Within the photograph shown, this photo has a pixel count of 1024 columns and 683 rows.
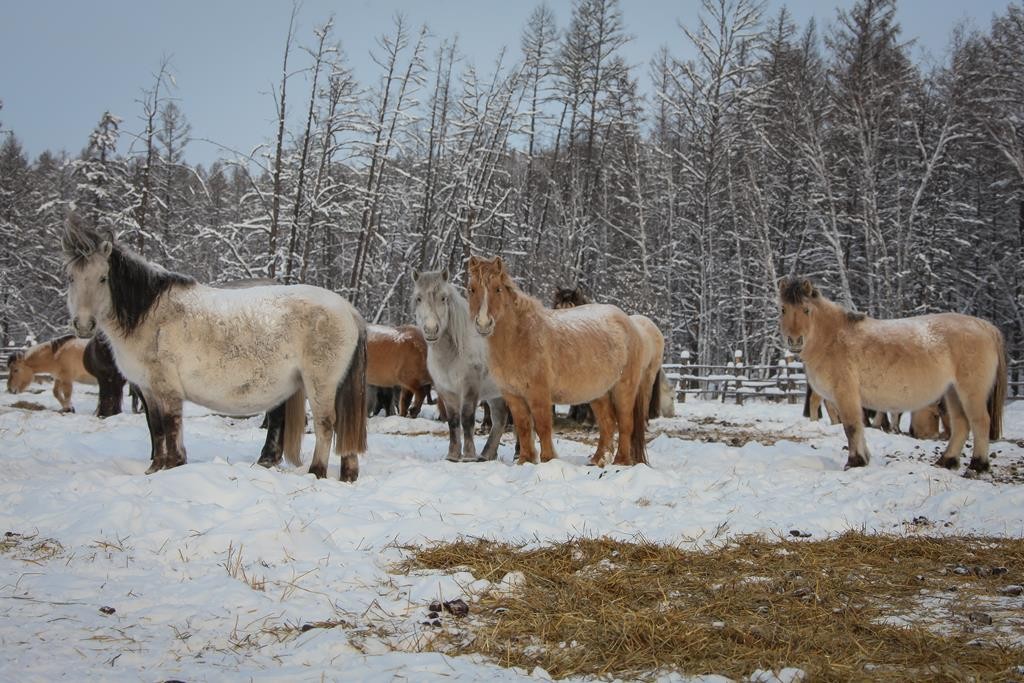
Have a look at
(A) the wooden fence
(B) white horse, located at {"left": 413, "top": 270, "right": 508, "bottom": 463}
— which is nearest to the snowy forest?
(A) the wooden fence

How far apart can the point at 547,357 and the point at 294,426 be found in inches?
98.7

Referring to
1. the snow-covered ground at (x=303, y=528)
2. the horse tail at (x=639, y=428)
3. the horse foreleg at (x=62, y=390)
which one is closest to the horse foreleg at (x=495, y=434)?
the snow-covered ground at (x=303, y=528)

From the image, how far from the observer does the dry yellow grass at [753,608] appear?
2361mm

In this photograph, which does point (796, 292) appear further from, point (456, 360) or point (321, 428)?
point (321, 428)

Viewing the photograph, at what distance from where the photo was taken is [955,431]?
7.50m

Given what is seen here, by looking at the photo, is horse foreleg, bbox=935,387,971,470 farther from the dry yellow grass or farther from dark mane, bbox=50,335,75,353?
dark mane, bbox=50,335,75,353

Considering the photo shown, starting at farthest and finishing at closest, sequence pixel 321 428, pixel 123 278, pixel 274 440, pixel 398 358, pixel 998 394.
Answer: pixel 398 358, pixel 998 394, pixel 274 440, pixel 321 428, pixel 123 278

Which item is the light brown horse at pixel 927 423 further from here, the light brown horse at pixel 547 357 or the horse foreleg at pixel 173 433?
the horse foreleg at pixel 173 433

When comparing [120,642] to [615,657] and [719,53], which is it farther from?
[719,53]

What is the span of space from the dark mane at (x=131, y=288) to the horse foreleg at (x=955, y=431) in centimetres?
791

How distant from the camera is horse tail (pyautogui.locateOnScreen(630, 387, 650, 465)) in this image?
7.54 m

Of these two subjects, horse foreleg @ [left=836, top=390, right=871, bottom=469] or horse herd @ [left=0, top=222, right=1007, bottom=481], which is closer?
horse herd @ [left=0, top=222, right=1007, bottom=481]

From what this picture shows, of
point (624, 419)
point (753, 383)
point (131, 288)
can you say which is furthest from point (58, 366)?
point (753, 383)

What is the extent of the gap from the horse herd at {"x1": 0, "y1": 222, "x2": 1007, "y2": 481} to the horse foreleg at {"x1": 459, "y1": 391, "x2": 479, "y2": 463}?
0.7 inches
